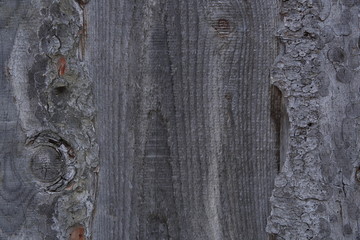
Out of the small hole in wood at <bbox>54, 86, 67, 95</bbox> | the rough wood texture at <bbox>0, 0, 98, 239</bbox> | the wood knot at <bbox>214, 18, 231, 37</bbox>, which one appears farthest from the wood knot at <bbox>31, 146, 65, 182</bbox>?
the wood knot at <bbox>214, 18, 231, 37</bbox>

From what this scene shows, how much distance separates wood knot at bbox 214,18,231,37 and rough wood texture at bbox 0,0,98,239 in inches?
13.0

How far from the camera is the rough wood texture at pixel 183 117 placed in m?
1.12

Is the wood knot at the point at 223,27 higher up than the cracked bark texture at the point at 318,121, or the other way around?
the wood knot at the point at 223,27

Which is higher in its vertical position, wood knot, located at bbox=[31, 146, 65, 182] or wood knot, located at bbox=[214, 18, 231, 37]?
wood knot, located at bbox=[214, 18, 231, 37]

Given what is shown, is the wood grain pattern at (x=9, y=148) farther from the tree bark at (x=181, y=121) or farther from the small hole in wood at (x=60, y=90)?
the small hole in wood at (x=60, y=90)

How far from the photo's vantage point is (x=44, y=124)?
110cm

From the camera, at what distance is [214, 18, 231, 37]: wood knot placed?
43.9 inches

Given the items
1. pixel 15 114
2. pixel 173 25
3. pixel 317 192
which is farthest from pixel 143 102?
Answer: pixel 317 192

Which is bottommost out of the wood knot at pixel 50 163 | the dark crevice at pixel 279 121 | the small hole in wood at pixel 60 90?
the wood knot at pixel 50 163

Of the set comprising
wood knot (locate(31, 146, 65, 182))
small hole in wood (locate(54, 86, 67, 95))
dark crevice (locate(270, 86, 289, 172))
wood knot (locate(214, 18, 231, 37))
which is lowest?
wood knot (locate(31, 146, 65, 182))

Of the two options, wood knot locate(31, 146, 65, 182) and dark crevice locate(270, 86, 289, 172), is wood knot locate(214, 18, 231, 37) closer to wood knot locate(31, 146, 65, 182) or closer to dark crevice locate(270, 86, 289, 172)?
dark crevice locate(270, 86, 289, 172)

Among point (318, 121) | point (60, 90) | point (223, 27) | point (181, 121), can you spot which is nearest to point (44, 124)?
point (60, 90)

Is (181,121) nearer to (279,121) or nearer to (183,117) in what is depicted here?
(183,117)

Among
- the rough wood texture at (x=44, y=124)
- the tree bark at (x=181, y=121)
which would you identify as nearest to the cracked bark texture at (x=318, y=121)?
the tree bark at (x=181, y=121)
